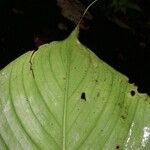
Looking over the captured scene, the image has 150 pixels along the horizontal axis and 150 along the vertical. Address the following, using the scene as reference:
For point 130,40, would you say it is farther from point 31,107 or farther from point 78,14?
point 31,107

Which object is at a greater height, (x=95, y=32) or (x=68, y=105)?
(x=68, y=105)

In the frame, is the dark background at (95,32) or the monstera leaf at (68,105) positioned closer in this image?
A: the monstera leaf at (68,105)

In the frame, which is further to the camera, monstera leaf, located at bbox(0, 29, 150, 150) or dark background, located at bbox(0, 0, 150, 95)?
dark background, located at bbox(0, 0, 150, 95)

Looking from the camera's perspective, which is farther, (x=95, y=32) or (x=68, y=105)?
(x=95, y=32)
